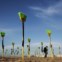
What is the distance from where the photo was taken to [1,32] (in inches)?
2618

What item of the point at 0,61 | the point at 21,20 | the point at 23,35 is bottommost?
the point at 0,61

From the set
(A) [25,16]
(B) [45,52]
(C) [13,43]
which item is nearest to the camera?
(A) [25,16]

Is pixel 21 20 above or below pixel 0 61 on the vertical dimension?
above

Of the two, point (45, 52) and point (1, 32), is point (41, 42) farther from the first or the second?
point (1, 32)

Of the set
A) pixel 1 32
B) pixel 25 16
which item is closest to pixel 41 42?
pixel 1 32

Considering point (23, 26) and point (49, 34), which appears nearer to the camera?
point (23, 26)

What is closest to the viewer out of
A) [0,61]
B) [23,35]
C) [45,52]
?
[23,35]

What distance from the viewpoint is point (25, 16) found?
44.0 m

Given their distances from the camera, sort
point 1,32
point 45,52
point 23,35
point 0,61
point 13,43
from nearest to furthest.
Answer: point 23,35
point 0,61
point 1,32
point 45,52
point 13,43

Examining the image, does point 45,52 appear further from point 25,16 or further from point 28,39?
point 25,16

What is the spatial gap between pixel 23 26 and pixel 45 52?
47203 mm

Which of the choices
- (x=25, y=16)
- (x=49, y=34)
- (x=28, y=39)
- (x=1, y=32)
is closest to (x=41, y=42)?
(x=28, y=39)

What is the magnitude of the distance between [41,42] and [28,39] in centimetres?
1263

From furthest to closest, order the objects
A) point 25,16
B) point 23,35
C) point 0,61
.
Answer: point 0,61 < point 25,16 < point 23,35
